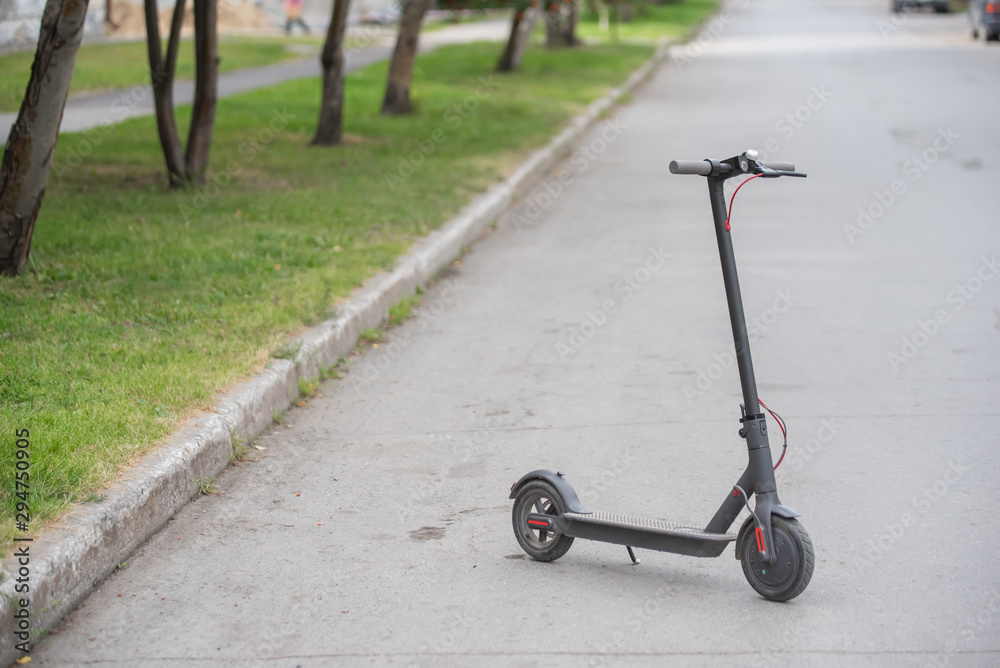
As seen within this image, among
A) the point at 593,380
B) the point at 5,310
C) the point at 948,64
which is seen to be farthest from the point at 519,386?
the point at 948,64

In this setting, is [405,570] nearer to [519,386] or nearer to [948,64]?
[519,386]

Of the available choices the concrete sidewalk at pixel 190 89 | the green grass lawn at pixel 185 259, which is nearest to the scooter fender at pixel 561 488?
the green grass lawn at pixel 185 259

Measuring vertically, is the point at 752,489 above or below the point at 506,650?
above

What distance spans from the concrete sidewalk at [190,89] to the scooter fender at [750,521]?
10.0m

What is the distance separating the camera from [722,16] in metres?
46.8

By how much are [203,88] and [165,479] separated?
6648mm

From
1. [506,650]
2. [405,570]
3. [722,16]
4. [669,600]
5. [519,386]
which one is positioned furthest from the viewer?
[722,16]

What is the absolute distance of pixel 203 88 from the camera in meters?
10.1

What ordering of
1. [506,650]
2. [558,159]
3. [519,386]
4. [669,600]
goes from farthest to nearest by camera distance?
[558,159], [519,386], [669,600], [506,650]

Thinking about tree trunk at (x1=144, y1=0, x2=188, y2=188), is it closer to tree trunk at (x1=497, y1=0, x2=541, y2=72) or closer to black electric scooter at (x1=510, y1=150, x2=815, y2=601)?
black electric scooter at (x1=510, y1=150, x2=815, y2=601)

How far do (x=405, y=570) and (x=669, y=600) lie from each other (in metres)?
0.93

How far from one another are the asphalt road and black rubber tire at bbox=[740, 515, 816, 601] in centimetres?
7

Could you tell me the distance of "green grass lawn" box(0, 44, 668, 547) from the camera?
4.59 meters

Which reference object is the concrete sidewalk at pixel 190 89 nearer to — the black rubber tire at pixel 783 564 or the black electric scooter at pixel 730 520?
the black electric scooter at pixel 730 520
